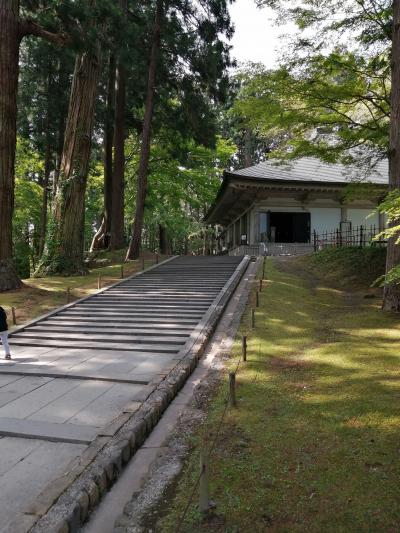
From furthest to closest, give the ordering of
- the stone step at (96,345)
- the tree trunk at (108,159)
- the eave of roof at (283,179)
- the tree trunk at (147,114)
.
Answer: the tree trunk at (108,159), the eave of roof at (283,179), the tree trunk at (147,114), the stone step at (96,345)

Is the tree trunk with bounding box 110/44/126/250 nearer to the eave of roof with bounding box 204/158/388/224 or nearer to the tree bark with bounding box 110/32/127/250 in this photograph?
the tree bark with bounding box 110/32/127/250

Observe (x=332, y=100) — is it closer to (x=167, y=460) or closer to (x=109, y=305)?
(x=109, y=305)

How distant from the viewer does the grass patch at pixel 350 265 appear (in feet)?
45.6

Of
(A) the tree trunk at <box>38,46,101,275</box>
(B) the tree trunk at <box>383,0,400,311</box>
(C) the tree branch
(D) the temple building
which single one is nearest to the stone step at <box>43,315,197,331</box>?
(B) the tree trunk at <box>383,0,400,311</box>

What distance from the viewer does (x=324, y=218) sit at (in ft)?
78.2

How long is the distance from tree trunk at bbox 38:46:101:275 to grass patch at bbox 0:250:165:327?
93 cm

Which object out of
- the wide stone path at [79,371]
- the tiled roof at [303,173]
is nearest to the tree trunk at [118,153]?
the tiled roof at [303,173]

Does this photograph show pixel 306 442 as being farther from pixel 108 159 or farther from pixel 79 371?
pixel 108 159

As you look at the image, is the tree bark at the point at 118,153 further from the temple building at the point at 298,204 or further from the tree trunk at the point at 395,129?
the tree trunk at the point at 395,129

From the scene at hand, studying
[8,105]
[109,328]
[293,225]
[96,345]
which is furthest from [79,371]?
[293,225]

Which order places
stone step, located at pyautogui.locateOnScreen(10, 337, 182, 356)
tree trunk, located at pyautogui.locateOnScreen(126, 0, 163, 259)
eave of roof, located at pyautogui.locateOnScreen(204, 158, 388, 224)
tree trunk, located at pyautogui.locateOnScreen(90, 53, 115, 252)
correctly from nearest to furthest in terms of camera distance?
stone step, located at pyautogui.locateOnScreen(10, 337, 182, 356) → tree trunk, located at pyautogui.locateOnScreen(126, 0, 163, 259) → eave of roof, located at pyautogui.locateOnScreen(204, 158, 388, 224) → tree trunk, located at pyautogui.locateOnScreen(90, 53, 115, 252)

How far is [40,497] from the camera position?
336 centimetres

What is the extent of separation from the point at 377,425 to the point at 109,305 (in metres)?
8.83

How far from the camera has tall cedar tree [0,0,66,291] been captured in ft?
42.6
